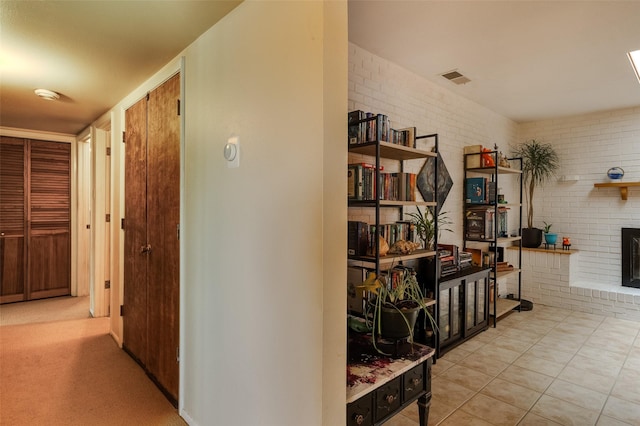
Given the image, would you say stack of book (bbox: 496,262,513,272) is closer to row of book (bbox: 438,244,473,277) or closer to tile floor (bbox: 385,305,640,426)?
tile floor (bbox: 385,305,640,426)

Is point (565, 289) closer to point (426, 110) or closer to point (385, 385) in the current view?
point (426, 110)

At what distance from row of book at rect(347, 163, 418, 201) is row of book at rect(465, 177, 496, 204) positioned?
1.54m

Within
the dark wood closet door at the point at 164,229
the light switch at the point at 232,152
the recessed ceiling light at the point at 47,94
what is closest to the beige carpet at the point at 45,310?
the dark wood closet door at the point at 164,229

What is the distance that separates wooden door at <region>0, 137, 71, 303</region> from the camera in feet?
13.9

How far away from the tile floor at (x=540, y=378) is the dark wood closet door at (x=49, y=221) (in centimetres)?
474

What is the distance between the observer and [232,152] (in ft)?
5.42

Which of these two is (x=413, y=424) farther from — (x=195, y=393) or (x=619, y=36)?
(x=619, y=36)

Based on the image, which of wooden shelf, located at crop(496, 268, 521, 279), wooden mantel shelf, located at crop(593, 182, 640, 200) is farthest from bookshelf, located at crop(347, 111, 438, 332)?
wooden mantel shelf, located at crop(593, 182, 640, 200)

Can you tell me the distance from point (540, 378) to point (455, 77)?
8.87ft

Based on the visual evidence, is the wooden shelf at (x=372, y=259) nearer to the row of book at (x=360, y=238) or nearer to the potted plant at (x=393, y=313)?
the row of book at (x=360, y=238)

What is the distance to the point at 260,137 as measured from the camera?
4.93ft

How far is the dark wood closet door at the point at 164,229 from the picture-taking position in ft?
7.20

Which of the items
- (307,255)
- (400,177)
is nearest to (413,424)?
(307,255)

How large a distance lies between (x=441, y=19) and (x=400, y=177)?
112 centimetres
